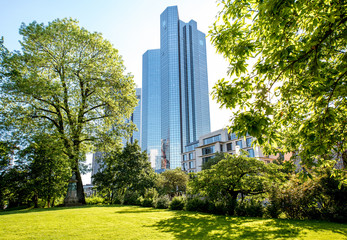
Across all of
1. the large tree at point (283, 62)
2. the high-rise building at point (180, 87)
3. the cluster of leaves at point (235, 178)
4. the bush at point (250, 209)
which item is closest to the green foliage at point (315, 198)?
the bush at point (250, 209)

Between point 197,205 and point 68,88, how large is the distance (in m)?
15.4

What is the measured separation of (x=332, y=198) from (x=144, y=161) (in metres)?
26.0

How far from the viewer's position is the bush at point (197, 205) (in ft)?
43.1

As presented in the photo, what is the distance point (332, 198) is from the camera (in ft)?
30.7

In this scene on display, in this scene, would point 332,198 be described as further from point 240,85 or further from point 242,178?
point 240,85

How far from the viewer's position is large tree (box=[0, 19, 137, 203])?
647 inches

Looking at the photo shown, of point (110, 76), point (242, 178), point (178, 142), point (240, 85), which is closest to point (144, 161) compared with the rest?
point (110, 76)

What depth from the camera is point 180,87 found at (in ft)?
453

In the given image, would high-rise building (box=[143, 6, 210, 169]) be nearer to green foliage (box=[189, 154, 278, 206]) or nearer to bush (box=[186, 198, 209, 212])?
bush (box=[186, 198, 209, 212])

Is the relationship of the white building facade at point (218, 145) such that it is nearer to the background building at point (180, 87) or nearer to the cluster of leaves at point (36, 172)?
the cluster of leaves at point (36, 172)

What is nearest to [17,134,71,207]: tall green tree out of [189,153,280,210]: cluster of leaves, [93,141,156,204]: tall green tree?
[93,141,156,204]: tall green tree

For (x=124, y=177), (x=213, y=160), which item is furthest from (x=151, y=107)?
(x=124, y=177)

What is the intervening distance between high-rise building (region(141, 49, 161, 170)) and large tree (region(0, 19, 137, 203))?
12088 cm

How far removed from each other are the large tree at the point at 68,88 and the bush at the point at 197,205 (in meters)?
10.2
